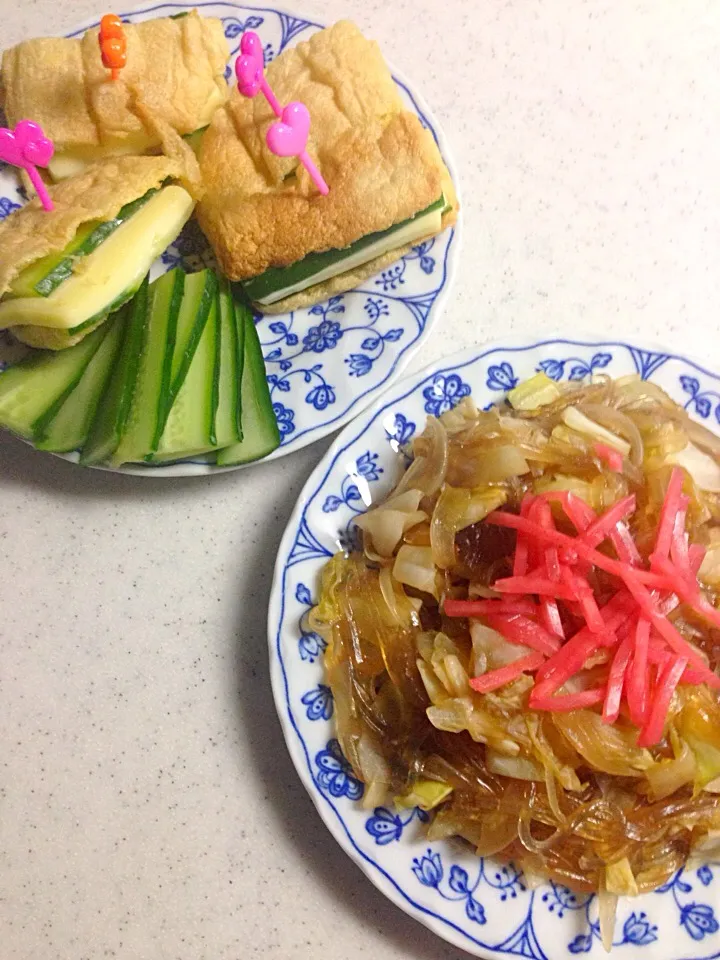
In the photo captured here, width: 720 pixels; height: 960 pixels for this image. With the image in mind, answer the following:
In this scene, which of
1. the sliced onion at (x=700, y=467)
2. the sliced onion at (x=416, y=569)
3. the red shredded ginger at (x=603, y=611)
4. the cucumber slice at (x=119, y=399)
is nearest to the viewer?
the red shredded ginger at (x=603, y=611)

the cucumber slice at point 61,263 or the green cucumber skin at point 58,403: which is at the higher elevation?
the cucumber slice at point 61,263

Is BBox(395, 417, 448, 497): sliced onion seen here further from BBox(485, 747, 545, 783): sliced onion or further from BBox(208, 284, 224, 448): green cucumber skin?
BBox(485, 747, 545, 783): sliced onion

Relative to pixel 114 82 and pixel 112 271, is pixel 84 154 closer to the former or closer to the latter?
pixel 114 82

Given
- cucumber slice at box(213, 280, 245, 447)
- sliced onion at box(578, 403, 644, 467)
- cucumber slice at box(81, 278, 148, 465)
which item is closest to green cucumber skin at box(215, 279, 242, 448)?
cucumber slice at box(213, 280, 245, 447)

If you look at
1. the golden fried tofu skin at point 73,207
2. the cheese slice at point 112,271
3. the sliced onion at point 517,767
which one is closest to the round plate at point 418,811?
the sliced onion at point 517,767

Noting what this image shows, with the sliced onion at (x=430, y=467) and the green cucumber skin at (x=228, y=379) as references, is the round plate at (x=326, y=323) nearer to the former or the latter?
the green cucumber skin at (x=228, y=379)

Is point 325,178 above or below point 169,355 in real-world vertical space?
above

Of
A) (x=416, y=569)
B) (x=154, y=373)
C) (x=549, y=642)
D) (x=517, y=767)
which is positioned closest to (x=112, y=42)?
(x=154, y=373)
